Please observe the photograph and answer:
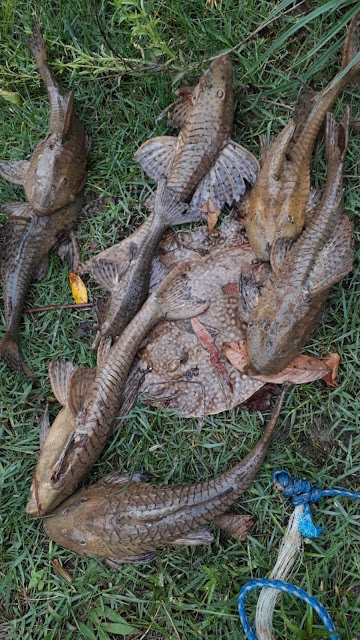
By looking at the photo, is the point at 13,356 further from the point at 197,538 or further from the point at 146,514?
the point at 197,538

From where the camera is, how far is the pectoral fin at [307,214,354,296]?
423 cm

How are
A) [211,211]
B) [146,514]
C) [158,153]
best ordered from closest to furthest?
[146,514] → [211,211] → [158,153]

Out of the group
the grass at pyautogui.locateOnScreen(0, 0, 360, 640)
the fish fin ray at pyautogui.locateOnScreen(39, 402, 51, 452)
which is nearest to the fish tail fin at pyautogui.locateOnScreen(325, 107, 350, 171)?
the grass at pyautogui.locateOnScreen(0, 0, 360, 640)

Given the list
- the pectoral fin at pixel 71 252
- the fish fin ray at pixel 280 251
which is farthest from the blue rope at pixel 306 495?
the pectoral fin at pixel 71 252

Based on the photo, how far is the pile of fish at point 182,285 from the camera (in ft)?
14.3

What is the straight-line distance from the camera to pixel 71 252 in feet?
17.0

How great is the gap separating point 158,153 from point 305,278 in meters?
1.74

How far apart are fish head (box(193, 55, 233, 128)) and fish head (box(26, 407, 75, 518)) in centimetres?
273

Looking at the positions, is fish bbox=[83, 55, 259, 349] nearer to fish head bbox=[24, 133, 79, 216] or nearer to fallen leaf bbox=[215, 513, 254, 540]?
fish head bbox=[24, 133, 79, 216]

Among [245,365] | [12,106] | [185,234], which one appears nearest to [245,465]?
[245,365]

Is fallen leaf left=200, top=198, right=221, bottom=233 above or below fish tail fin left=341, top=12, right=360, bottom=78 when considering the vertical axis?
below

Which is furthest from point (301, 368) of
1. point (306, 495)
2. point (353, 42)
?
point (353, 42)

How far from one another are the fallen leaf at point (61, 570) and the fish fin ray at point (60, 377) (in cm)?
134

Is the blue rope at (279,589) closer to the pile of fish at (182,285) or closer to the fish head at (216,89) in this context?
the pile of fish at (182,285)
